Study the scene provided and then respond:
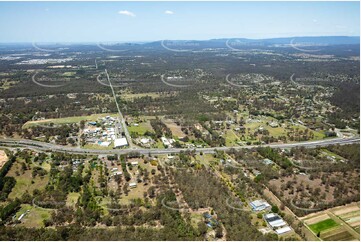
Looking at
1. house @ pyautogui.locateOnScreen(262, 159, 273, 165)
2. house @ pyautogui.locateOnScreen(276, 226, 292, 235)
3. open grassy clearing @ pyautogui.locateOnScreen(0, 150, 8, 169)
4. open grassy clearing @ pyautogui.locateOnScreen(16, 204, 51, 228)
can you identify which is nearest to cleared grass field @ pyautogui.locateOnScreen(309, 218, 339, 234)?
house @ pyautogui.locateOnScreen(276, 226, 292, 235)

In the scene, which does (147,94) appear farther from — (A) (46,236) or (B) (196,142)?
(A) (46,236)

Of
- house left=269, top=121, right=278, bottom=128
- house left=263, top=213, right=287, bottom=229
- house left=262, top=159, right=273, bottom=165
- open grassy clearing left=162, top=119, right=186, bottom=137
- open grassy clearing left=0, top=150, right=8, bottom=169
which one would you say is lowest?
house left=269, top=121, right=278, bottom=128

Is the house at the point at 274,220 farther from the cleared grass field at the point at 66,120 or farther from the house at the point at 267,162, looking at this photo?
the cleared grass field at the point at 66,120

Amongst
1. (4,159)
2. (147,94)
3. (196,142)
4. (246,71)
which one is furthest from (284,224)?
(246,71)

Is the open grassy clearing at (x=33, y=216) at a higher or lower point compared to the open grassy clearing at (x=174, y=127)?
higher

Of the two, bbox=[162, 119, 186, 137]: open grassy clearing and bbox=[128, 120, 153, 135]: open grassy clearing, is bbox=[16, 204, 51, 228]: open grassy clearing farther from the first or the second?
bbox=[162, 119, 186, 137]: open grassy clearing

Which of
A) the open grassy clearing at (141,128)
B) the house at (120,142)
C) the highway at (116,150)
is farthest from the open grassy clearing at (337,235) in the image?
the open grassy clearing at (141,128)
